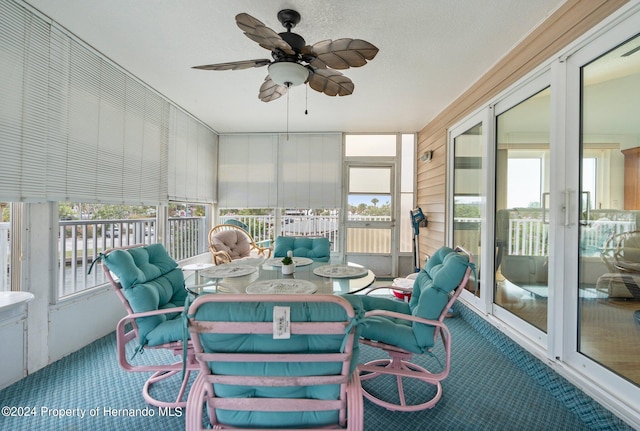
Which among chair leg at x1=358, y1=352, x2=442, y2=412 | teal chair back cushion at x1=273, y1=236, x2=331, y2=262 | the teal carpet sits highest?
teal chair back cushion at x1=273, y1=236, x2=331, y2=262

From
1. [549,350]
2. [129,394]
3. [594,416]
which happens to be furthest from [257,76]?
[594,416]

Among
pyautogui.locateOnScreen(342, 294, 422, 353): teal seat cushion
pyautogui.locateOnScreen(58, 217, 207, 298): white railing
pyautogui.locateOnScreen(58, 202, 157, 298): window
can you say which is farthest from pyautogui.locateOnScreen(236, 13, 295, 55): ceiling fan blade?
pyautogui.locateOnScreen(58, 202, 157, 298): window

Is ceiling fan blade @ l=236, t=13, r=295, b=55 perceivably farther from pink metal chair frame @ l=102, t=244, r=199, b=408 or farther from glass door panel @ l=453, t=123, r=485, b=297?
glass door panel @ l=453, t=123, r=485, b=297

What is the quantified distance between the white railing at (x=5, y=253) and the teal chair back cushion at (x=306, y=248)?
2164mm

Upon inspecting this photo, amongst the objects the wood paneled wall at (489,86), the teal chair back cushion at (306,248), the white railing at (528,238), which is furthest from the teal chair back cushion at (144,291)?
the wood paneled wall at (489,86)

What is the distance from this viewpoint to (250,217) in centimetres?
577

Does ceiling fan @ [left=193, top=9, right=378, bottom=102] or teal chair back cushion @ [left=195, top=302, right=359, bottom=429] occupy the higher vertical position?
ceiling fan @ [left=193, top=9, right=378, bottom=102]

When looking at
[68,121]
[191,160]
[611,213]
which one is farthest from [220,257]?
[611,213]

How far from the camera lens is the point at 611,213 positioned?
5.82 ft

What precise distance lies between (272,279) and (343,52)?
1.58 m

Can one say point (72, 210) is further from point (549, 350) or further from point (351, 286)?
point (549, 350)

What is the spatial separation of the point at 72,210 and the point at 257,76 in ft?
8.64

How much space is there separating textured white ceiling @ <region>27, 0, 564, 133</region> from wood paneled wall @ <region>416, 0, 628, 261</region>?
10 cm

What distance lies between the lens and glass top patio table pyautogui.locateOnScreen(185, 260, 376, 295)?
1774 millimetres
